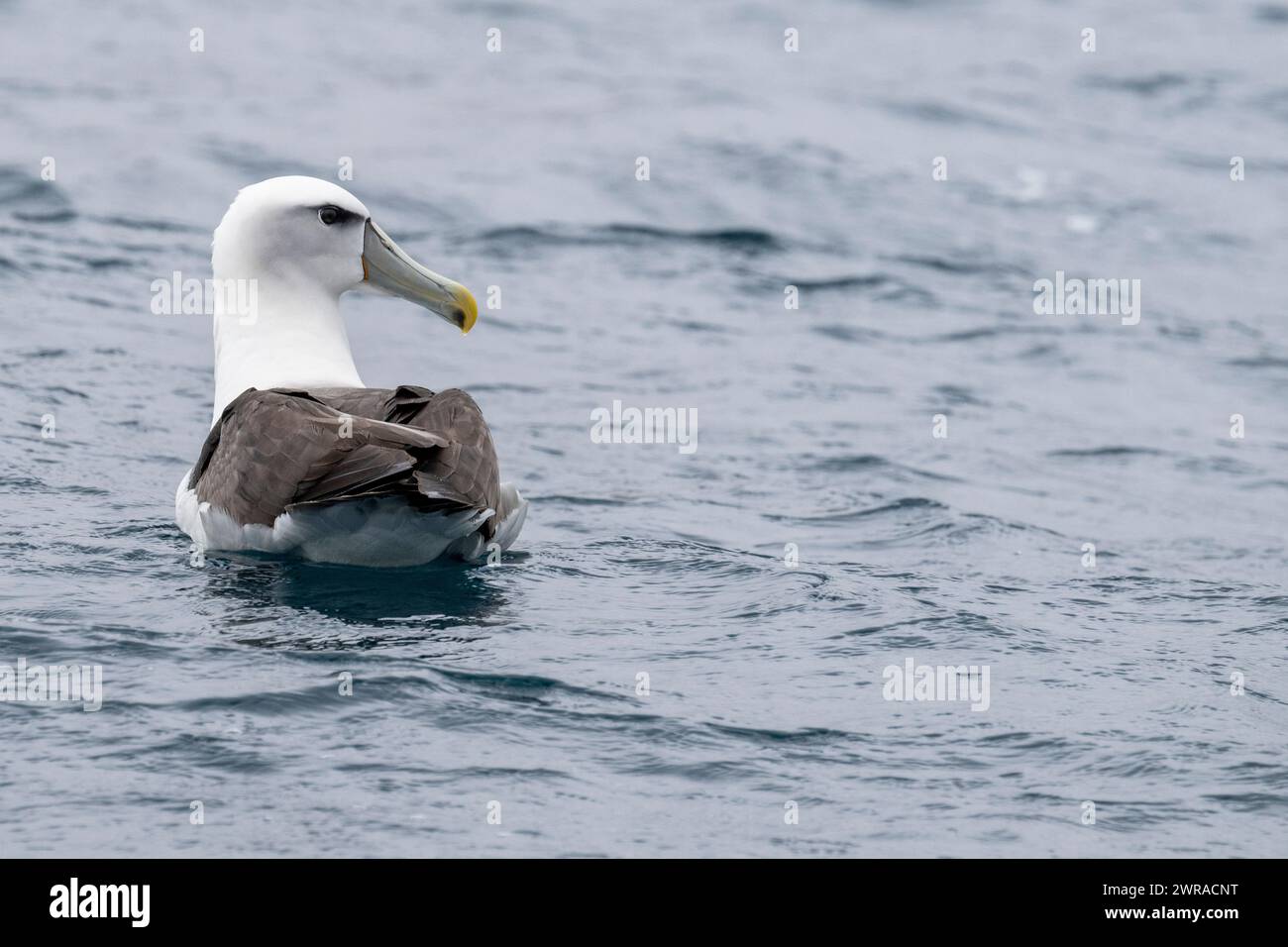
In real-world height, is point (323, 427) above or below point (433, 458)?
above

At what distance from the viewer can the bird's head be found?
9.95 metres

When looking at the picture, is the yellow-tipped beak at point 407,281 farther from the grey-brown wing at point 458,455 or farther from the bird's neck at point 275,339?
the grey-brown wing at point 458,455

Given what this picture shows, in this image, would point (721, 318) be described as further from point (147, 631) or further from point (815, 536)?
point (147, 631)

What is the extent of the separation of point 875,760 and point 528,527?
3.81 metres

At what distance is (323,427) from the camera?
820cm

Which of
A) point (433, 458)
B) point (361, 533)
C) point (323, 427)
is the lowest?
point (361, 533)

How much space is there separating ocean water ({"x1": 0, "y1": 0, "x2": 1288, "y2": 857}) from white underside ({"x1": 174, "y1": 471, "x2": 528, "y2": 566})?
0.41ft

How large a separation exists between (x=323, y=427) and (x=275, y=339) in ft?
5.87

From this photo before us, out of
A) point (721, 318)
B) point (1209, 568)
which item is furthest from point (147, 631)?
point (721, 318)

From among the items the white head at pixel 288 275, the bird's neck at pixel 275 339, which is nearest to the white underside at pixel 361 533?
the bird's neck at pixel 275 339

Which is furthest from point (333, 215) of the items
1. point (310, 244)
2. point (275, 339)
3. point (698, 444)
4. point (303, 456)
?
point (698, 444)

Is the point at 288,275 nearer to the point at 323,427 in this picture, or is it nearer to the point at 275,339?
the point at 275,339

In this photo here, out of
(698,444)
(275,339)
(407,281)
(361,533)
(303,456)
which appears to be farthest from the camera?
(698,444)

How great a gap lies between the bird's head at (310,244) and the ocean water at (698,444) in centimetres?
139
